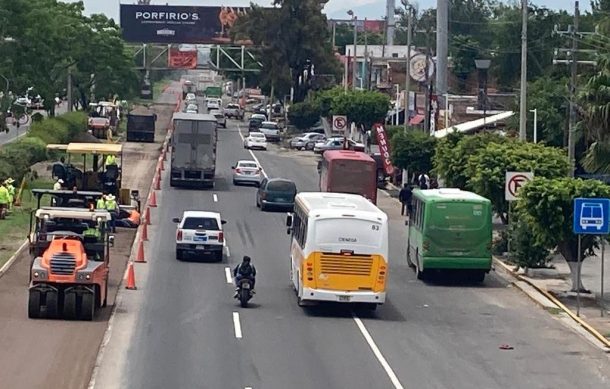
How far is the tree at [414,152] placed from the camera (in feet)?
222

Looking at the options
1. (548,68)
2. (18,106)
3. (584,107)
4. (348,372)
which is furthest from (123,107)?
(348,372)

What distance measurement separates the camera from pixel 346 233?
3275cm

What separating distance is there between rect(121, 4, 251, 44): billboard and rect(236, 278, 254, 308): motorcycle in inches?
4249

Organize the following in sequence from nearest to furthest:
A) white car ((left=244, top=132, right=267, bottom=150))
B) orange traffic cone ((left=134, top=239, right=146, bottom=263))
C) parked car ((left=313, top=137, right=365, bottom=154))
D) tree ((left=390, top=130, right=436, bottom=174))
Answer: orange traffic cone ((left=134, top=239, right=146, bottom=263)) < tree ((left=390, top=130, right=436, bottom=174)) < parked car ((left=313, top=137, right=365, bottom=154)) < white car ((left=244, top=132, right=267, bottom=150))

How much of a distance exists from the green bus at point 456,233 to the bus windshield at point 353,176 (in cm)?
1793

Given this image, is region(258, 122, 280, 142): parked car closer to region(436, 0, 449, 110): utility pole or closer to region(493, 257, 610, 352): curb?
region(436, 0, 449, 110): utility pole

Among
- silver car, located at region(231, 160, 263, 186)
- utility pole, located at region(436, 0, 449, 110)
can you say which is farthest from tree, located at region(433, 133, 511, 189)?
utility pole, located at region(436, 0, 449, 110)

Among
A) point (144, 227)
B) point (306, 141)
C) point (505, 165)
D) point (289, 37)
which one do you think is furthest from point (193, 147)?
point (289, 37)

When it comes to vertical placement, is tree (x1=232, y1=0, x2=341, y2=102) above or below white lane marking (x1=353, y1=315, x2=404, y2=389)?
above

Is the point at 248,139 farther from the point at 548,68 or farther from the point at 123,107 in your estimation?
the point at 123,107

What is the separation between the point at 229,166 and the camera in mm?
82875

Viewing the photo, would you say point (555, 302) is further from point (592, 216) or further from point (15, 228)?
point (15, 228)

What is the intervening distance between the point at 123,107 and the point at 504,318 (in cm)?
11617

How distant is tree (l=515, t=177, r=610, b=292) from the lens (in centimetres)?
3619
